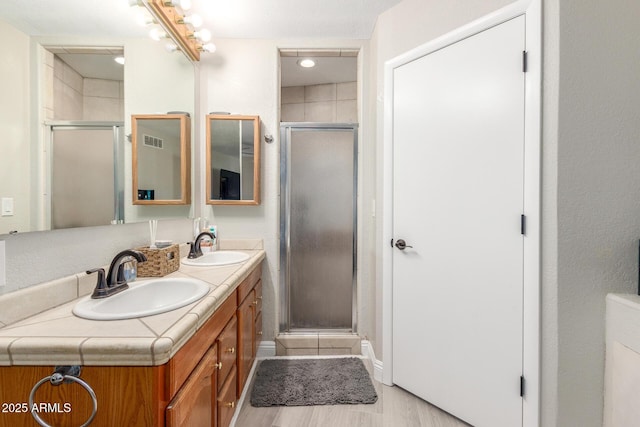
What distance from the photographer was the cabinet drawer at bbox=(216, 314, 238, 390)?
1186 mm

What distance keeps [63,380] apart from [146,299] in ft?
1.73

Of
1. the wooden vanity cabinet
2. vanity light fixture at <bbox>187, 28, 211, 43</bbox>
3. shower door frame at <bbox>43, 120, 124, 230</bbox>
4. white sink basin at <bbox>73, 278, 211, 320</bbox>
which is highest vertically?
vanity light fixture at <bbox>187, 28, 211, 43</bbox>

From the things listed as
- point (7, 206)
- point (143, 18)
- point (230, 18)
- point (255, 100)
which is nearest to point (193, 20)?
point (230, 18)

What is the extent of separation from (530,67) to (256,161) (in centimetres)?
169

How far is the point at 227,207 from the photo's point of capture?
7.20ft

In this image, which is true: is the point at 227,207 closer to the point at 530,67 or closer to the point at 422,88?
the point at 422,88

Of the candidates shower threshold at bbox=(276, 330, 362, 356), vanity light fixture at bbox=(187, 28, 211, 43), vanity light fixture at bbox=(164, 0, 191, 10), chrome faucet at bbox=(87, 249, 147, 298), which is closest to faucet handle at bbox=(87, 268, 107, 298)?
chrome faucet at bbox=(87, 249, 147, 298)

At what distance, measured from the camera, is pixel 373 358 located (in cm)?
200

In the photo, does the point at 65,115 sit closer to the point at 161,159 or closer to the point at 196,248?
the point at 161,159

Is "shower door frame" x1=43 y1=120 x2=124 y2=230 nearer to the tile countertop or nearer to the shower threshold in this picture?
the tile countertop

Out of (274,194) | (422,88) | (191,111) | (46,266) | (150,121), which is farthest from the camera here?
(274,194)

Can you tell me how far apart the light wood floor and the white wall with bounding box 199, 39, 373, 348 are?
607 millimetres

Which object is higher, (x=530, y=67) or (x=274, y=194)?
(x=530, y=67)

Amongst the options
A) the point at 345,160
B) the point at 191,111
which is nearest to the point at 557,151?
the point at 345,160
